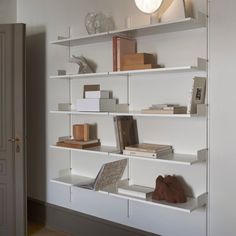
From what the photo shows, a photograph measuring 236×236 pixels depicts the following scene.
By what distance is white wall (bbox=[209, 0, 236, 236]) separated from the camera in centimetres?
223

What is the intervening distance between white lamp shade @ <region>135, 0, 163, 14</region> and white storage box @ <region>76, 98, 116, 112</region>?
738mm

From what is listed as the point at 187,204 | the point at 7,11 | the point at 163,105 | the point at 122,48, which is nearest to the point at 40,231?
the point at 187,204

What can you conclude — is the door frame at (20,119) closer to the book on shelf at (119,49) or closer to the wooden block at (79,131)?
the wooden block at (79,131)

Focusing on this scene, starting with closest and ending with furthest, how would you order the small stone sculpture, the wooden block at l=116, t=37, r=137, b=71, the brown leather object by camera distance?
the brown leather object < the wooden block at l=116, t=37, r=137, b=71 < the small stone sculpture

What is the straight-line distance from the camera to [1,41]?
10.2 ft

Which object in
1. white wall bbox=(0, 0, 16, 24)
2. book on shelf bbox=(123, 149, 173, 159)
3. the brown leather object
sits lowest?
the brown leather object

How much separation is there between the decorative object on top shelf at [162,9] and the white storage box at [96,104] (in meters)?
0.70

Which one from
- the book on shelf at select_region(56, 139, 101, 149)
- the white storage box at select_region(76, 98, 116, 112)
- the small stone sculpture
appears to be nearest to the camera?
the white storage box at select_region(76, 98, 116, 112)

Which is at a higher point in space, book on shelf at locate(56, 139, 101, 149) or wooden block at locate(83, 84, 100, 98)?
wooden block at locate(83, 84, 100, 98)

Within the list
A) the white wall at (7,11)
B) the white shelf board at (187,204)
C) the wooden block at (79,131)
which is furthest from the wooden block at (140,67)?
the white wall at (7,11)

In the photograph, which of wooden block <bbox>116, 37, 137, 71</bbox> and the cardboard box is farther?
the cardboard box

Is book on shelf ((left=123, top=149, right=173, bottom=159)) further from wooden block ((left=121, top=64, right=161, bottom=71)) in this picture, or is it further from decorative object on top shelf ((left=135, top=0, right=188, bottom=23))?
decorative object on top shelf ((left=135, top=0, right=188, bottom=23))

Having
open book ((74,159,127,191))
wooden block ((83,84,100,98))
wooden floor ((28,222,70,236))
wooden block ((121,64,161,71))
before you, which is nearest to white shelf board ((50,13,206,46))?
wooden block ((121,64,161,71))

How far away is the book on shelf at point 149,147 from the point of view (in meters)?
2.39
